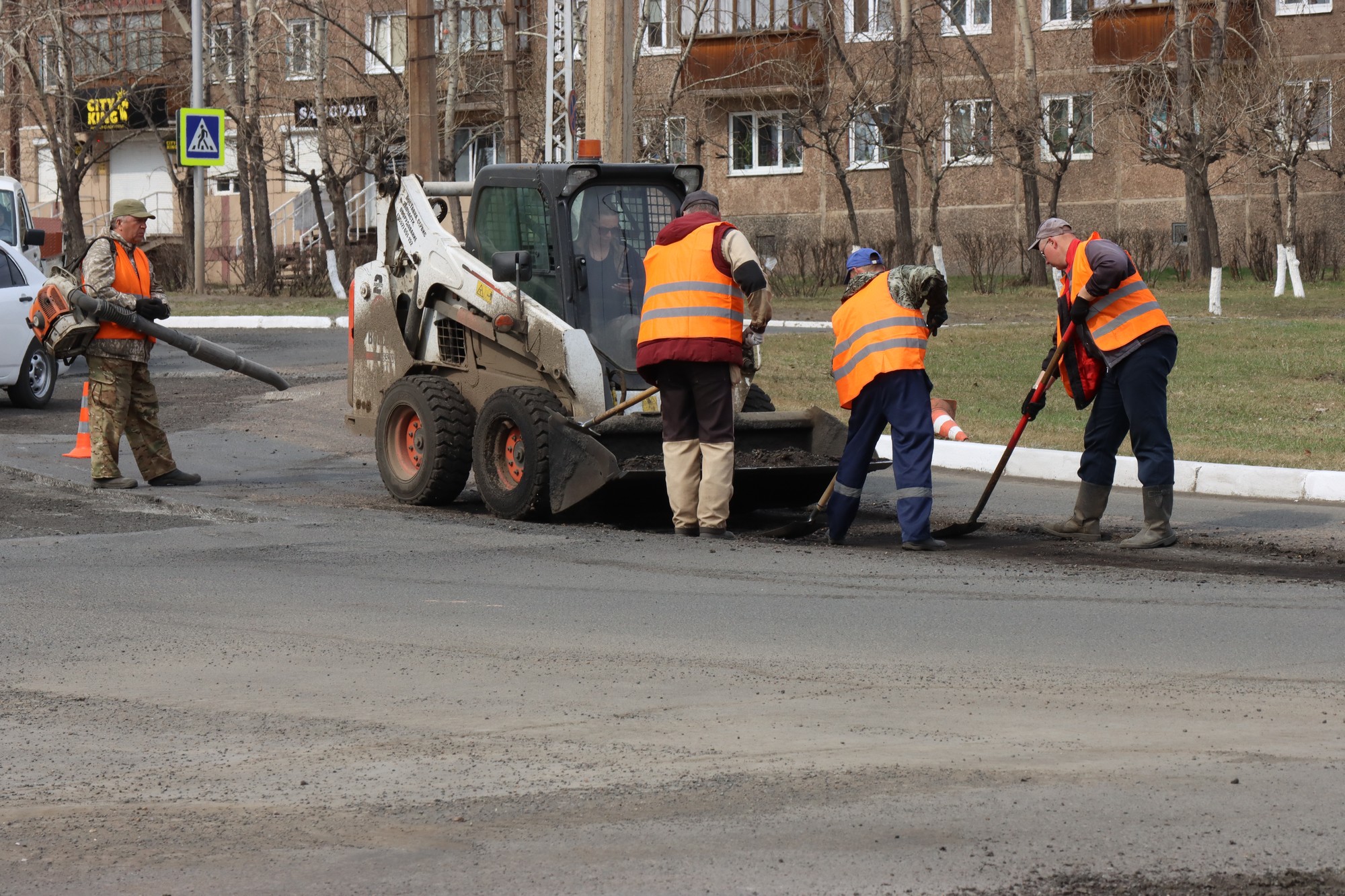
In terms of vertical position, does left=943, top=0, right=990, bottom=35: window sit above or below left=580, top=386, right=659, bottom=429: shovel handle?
above

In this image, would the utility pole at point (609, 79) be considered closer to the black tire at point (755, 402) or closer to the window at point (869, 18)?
the black tire at point (755, 402)

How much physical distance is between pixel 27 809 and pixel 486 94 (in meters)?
38.7

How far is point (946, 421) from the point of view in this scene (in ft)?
47.3

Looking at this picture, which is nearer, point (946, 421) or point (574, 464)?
point (574, 464)

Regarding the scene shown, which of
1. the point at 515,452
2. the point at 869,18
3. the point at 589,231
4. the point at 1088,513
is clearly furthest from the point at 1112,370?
the point at 869,18

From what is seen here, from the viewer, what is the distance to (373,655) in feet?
21.6

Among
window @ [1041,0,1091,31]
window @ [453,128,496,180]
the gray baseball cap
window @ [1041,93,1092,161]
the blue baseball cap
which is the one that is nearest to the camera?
the blue baseball cap

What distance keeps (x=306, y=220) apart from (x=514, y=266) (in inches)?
1558

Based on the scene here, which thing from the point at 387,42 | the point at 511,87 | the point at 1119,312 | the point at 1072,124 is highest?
the point at 387,42

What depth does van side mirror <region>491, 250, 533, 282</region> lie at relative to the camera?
32.7 ft

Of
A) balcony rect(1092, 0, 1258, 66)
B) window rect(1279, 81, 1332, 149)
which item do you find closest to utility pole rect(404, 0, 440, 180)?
window rect(1279, 81, 1332, 149)

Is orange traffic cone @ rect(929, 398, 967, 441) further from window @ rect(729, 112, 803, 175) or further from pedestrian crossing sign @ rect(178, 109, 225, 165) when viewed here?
window @ rect(729, 112, 803, 175)

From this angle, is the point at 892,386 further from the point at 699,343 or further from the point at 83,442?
the point at 83,442

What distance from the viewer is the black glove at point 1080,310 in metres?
9.61
